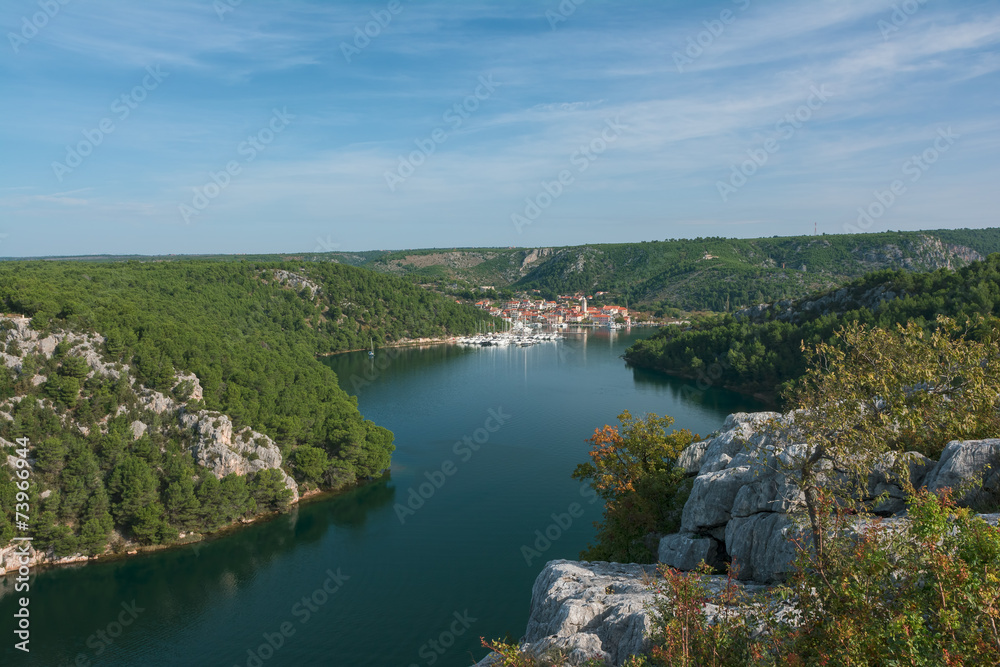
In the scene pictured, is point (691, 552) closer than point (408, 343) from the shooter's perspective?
Yes

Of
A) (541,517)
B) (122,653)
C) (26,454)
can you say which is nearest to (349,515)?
(541,517)

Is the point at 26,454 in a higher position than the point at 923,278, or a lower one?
lower

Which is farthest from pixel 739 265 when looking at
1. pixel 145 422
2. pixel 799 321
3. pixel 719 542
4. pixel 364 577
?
pixel 719 542

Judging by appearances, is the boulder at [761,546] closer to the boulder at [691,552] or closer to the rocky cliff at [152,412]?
the boulder at [691,552]

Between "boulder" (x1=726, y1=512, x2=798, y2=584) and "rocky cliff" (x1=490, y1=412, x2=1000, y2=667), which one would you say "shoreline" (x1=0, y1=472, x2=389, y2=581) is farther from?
"boulder" (x1=726, y1=512, x2=798, y2=584)

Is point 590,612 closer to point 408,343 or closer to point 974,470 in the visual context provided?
point 974,470

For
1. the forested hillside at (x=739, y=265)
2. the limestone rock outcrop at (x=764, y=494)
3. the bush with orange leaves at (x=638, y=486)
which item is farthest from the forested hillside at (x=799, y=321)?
the forested hillside at (x=739, y=265)

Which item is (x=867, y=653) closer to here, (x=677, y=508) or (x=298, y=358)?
(x=677, y=508)
